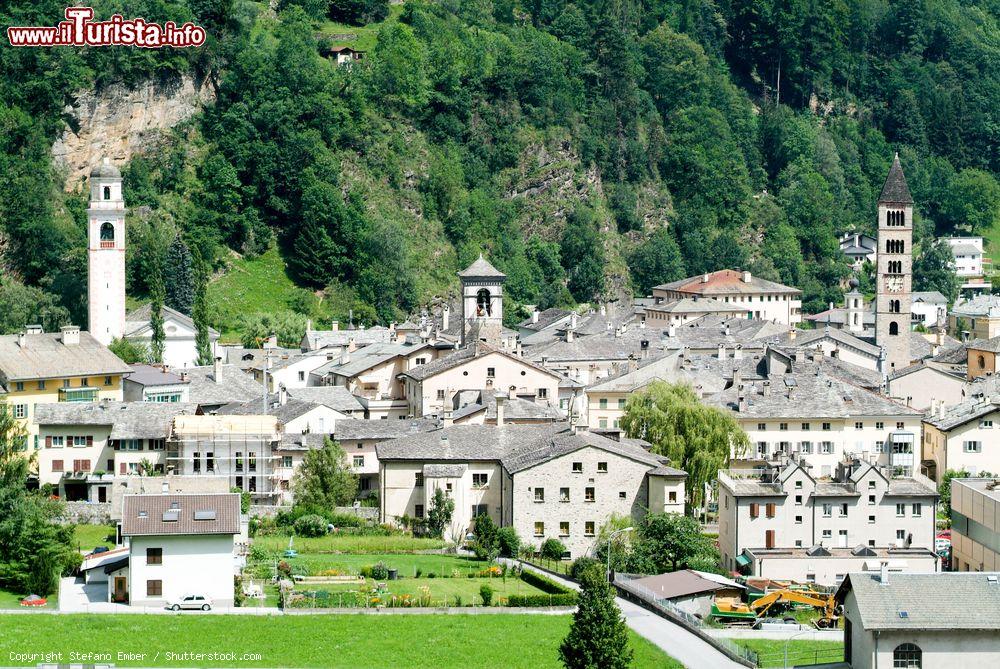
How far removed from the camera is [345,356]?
104 metres

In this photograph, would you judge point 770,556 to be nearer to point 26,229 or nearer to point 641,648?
point 641,648

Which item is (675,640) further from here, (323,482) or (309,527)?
(323,482)

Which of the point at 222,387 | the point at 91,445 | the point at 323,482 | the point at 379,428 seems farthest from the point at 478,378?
the point at 91,445

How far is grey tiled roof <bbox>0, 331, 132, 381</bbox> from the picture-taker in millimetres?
87250

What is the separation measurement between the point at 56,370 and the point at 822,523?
32.8m

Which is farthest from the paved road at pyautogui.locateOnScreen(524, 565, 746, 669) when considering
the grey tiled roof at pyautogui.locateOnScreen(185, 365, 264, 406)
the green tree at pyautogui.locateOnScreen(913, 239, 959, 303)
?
the green tree at pyautogui.locateOnScreen(913, 239, 959, 303)

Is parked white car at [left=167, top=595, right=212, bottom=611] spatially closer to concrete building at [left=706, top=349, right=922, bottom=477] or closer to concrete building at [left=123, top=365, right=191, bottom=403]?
concrete building at [left=123, top=365, right=191, bottom=403]

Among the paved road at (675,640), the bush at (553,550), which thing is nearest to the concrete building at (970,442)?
the bush at (553,550)

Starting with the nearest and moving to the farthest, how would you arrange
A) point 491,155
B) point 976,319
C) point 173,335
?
point 173,335
point 976,319
point 491,155

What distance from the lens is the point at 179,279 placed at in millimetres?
121562

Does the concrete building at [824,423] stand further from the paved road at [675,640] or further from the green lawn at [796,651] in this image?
the green lawn at [796,651]

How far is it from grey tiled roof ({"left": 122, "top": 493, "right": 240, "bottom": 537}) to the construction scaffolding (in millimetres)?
14064

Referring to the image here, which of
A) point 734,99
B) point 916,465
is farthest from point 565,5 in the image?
point 916,465

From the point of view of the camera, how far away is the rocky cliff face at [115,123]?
133 meters
